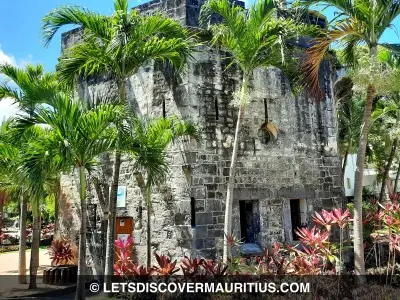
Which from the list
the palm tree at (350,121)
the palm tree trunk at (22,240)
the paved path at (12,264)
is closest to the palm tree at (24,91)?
the palm tree trunk at (22,240)

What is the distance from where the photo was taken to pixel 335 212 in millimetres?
7898

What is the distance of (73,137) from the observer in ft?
19.7

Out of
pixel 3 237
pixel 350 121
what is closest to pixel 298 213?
pixel 350 121

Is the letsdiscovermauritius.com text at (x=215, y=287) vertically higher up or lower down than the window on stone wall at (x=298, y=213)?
lower down

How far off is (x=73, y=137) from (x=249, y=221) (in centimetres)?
599

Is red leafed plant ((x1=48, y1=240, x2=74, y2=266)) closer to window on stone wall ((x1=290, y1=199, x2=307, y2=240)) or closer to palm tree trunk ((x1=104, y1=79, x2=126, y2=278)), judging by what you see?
palm tree trunk ((x1=104, y1=79, x2=126, y2=278))

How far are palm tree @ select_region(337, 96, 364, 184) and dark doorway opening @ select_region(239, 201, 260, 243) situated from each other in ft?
17.3

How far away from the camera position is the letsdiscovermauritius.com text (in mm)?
6656

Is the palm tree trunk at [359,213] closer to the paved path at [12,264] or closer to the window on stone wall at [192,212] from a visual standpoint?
the window on stone wall at [192,212]

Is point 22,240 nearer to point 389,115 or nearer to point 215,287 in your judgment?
point 215,287

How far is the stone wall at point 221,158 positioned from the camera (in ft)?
31.1

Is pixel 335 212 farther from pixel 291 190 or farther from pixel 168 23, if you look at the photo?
pixel 168 23

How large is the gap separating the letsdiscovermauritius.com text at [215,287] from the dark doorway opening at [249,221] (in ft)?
11.4

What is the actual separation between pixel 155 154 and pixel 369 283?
4637mm
